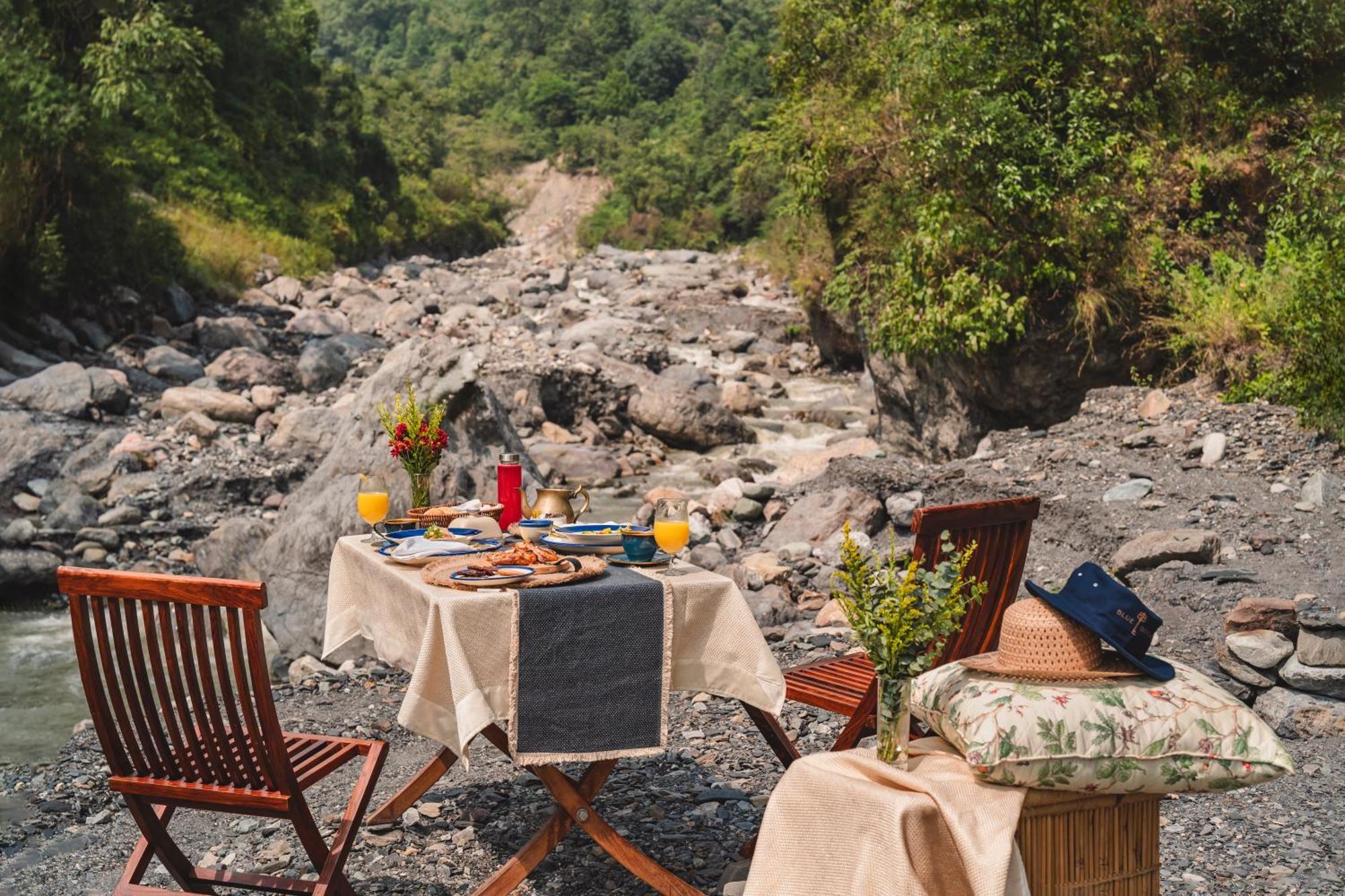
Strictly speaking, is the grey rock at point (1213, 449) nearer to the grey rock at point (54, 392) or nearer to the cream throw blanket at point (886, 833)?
the cream throw blanket at point (886, 833)

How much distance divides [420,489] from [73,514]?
7584mm

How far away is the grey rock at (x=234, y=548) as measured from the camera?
859 cm

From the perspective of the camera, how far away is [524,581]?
334 cm

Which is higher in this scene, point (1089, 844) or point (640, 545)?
point (640, 545)

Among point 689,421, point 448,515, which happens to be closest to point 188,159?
point 689,421

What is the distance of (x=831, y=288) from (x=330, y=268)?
19.7m

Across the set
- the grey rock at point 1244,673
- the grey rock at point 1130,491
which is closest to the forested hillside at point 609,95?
the grey rock at point 1130,491

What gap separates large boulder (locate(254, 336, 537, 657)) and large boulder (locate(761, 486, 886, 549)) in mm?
2230

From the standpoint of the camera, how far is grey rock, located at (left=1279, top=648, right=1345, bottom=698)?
5.07 metres

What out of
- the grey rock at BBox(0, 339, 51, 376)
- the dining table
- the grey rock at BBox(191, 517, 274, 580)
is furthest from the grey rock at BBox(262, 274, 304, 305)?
the dining table

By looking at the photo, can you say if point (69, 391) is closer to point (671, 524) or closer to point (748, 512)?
point (748, 512)

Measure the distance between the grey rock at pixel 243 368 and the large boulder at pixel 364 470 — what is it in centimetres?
757

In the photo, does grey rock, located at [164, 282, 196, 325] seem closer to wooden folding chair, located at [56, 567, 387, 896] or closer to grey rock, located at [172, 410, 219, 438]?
grey rock, located at [172, 410, 219, 438]

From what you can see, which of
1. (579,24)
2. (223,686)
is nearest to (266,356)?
(223,686)
